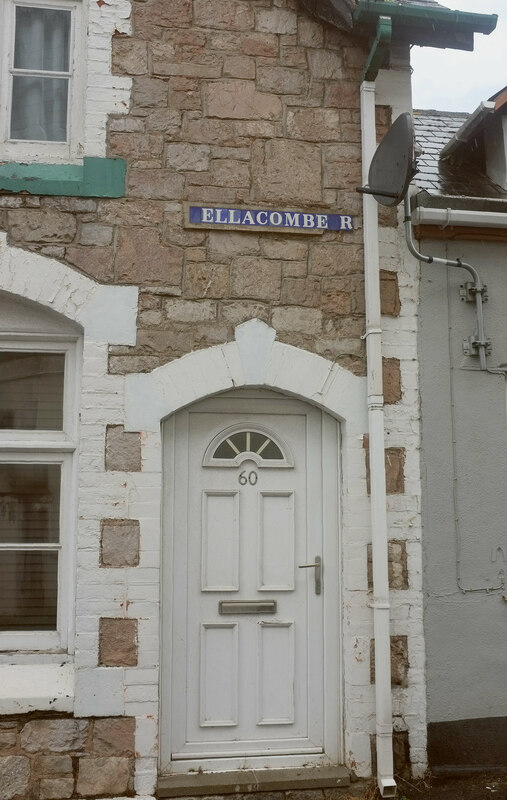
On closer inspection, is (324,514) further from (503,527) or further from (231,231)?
(231,231)

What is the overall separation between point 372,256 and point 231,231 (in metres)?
0.91

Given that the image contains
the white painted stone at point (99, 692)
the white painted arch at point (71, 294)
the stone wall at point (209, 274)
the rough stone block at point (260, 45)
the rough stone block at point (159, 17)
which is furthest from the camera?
the rough stone block at point (260, 45)

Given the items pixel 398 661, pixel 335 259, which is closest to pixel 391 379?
pixel 335 259

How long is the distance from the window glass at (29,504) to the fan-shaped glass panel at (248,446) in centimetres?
104

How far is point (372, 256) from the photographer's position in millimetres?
5148

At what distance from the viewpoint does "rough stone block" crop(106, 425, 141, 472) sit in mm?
4863

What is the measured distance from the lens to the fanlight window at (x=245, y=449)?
5.14 m

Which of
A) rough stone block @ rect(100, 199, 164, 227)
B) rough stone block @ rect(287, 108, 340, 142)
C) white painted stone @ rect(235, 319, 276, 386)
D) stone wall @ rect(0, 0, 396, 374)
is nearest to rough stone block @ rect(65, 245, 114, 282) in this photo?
stone wall @ rect(0, 0, 396, 374)

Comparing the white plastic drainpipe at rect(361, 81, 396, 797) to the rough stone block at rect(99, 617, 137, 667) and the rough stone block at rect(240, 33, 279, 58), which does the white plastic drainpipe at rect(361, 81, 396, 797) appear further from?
the rough stone block at rect(99, 617, 137, 667)

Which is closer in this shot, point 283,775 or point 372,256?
point 283,775

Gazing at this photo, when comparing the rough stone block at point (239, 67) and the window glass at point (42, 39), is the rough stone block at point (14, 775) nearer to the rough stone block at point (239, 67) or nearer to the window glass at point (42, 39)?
the window glass at point (42, 39)

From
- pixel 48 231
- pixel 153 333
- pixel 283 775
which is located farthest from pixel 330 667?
pixel 48 231

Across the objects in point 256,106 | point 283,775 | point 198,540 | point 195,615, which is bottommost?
point 283,775

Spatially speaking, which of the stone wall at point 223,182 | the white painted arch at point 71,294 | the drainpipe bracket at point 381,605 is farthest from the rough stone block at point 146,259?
the drainpipe bracket at point 381,605
